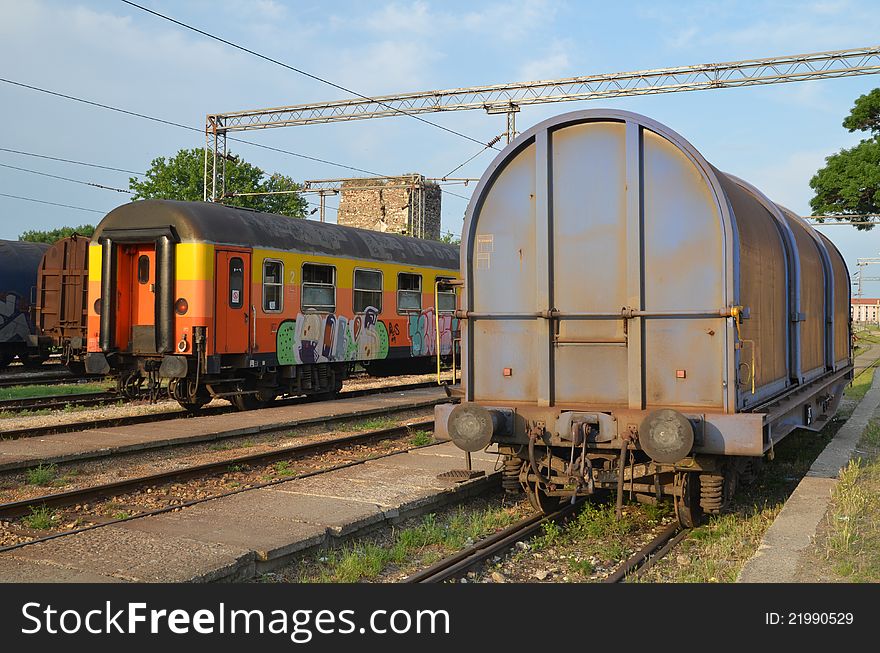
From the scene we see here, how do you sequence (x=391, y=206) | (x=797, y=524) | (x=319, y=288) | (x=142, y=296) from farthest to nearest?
(x=391, y=206) → (x=319, y=288) → (x=142, y=296) → (x=797, y=524)

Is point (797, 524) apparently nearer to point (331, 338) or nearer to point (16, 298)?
point (331, 338)

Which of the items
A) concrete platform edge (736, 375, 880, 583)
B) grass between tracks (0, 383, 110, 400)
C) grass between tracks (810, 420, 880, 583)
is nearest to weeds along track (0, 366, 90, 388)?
grass between tracks (0, 383, 110, 400)

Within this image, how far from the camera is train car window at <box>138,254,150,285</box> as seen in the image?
46.9 ft

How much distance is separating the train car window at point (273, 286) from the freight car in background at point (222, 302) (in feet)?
0.09

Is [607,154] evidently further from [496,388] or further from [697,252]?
[496,388]

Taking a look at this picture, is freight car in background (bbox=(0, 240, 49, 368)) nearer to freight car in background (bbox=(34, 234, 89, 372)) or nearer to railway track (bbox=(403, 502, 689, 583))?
freight car in background (bbox=(34, 234, 89, 372))

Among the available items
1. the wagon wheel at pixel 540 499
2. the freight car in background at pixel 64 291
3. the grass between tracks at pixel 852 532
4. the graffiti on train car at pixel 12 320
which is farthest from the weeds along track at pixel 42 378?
the grass between tracks at pixel 852 532

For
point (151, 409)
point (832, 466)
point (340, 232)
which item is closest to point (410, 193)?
point (340, 232)

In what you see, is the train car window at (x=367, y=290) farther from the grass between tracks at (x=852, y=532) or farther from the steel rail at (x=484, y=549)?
the grass between tracks at (x=852, y=532)

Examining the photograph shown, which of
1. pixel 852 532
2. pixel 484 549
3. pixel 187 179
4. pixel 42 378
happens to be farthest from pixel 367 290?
pixel 187 179

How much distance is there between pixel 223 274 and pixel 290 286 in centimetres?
187

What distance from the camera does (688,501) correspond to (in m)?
6.81

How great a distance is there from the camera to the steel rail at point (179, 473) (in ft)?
25.1

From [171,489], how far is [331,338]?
8199mm
